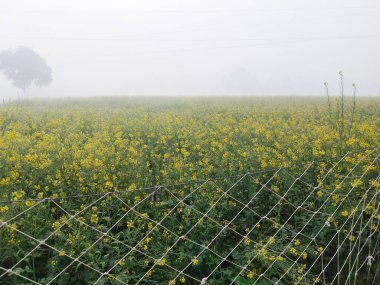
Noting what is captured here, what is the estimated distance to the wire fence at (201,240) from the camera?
3.25 m

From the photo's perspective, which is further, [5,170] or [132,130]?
[132,130]

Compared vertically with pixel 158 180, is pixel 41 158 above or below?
above

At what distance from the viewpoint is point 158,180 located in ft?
15.8

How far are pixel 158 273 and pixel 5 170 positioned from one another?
2.41 m

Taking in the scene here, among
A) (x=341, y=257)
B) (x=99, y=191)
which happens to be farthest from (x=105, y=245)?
(x=341, y=257)

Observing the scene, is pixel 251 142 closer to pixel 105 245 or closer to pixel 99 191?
pixel 99 191

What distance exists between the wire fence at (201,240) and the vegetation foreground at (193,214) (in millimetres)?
15

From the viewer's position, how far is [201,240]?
3.74m

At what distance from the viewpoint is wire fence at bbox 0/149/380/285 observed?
325 centimetres

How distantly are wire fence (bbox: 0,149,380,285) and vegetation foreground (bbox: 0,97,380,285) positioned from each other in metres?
0.01

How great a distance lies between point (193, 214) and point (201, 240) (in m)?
0.37

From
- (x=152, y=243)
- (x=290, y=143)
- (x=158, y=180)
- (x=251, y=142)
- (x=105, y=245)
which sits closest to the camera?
(x=105, y=245)

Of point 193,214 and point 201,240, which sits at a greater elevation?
point 193,214

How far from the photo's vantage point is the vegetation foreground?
3305 mm
